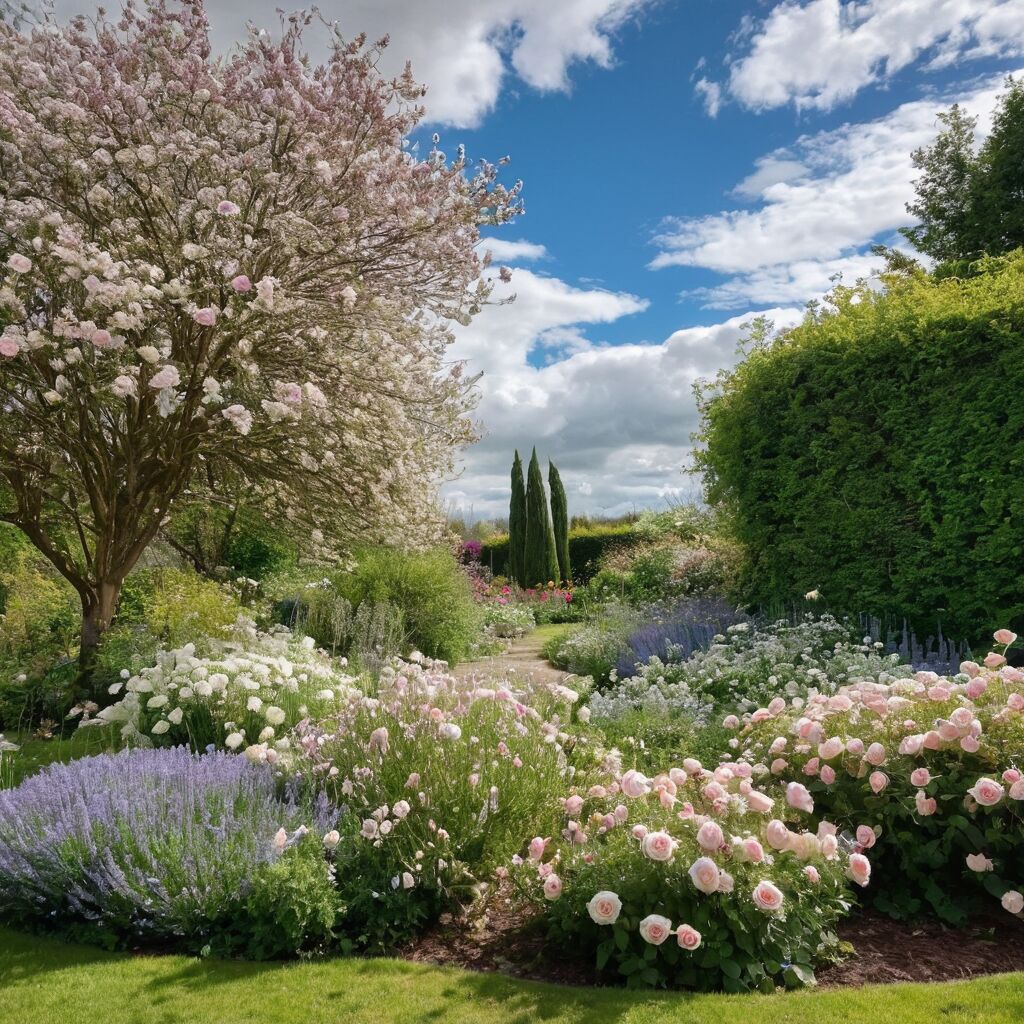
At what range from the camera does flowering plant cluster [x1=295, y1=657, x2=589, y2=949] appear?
331cm

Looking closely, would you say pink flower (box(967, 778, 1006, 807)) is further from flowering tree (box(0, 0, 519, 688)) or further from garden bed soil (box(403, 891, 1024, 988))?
flowering tree (box(0, 0, 519, 688))

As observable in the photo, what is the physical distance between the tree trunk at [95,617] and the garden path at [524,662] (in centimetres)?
336

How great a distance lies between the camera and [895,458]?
7.70 metres

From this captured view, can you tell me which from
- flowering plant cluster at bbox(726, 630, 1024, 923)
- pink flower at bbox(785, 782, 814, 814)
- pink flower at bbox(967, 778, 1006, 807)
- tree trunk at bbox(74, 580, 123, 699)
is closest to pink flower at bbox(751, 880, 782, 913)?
pink flower at bbox(785, 782, 814, 814)

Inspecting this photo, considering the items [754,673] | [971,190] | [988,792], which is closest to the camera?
[988,792]

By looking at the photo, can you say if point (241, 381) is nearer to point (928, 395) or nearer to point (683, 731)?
point (683, 731)

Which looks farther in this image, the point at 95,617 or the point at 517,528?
the point at 517,528

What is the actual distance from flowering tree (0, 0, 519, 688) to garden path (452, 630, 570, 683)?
1890mm

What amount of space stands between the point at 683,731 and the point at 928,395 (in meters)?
4.22

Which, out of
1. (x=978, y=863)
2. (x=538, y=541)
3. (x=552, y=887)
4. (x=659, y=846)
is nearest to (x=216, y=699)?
(x=552, y=887)

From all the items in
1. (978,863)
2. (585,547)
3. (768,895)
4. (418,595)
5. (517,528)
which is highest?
(517,528)

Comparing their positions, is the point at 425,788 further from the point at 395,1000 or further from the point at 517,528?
the point at 517,528

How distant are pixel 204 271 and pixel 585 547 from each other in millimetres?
16973

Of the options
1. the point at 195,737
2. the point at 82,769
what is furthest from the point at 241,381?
the point at 82,769
